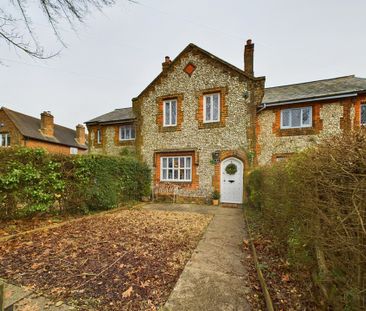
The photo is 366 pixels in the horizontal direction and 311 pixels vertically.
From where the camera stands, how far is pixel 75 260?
3756 millimetres

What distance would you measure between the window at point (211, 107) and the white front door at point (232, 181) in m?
2.66

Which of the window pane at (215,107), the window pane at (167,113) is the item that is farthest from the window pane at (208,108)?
the window pane at (167,113)

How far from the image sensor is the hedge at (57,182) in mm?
5879

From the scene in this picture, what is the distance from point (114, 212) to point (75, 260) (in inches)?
184

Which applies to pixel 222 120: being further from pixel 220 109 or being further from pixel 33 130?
pixel 33 130

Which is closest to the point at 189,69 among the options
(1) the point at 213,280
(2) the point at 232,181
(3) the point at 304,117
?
(3) the point at 304,117

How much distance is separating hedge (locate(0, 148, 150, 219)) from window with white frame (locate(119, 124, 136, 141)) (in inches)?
198

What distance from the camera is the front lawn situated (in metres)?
2.71

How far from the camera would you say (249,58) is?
1123 centimetres

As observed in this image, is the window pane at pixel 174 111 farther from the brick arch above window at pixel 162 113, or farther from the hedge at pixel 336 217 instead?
the hedge at pixel 336 217

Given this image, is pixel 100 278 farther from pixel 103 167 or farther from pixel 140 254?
pixel 103 167

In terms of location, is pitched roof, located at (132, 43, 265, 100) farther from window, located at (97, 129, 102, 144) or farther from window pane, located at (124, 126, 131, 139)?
window, located at (97, 129, 102, 144)

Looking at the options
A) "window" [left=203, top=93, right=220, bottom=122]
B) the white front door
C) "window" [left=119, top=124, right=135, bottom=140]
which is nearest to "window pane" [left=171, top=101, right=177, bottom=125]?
"window" [left=203, top=93, right=220, bottom=122]

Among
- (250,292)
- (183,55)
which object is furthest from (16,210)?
(183,55)
